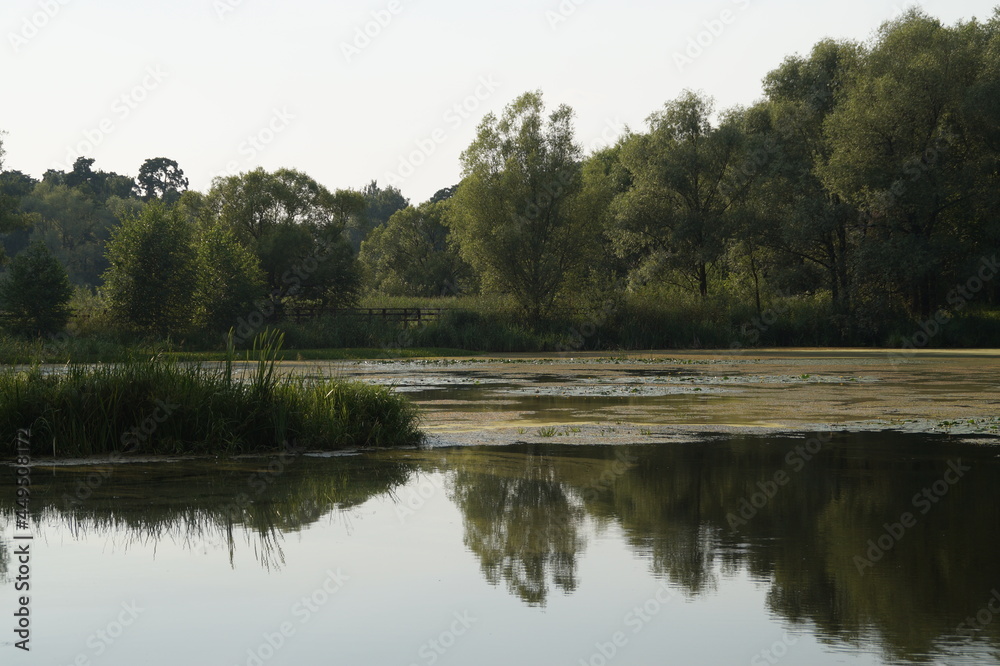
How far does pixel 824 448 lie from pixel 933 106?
43.4 meters

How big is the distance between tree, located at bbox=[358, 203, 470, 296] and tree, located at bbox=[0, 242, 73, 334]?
45.2 m

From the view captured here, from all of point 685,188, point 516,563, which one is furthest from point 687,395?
point 685,188

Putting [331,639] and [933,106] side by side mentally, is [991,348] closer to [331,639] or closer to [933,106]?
[933,106]

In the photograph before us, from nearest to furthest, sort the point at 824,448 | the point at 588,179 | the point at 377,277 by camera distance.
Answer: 1. the point at 824,448
2. the point at 588,179
3. the point at 377,277

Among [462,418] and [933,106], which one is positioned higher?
[933,106]

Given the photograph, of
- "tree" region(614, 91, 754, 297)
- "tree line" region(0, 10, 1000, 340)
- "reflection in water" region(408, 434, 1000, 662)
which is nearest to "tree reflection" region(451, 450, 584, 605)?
"reflection in water" region(408, 434, 1000, 662)

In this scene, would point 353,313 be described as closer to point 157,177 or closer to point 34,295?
point 34,295

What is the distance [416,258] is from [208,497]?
93436 mm

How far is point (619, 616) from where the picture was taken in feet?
25.6

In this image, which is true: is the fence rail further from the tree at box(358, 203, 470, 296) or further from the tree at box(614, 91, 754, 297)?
the tree at box(358, 203, 470, 296)

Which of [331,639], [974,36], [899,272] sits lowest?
[331,639]

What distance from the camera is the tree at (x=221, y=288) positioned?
5850 centimetres

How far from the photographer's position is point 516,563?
9.41 m

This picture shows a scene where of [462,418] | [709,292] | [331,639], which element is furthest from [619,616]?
[709,292]
